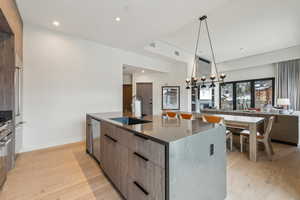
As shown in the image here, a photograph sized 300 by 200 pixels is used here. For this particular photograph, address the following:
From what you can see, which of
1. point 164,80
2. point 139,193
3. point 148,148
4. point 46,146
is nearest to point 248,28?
point 164,80

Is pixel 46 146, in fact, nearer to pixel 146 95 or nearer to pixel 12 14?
pixel 12 14

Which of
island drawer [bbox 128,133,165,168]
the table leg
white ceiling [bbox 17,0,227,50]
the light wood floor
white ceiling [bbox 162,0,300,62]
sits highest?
white ceiling [bbox 162,0,300,62]

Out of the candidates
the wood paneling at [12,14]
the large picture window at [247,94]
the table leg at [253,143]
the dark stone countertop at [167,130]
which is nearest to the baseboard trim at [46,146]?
the wood paneling at [12,14]

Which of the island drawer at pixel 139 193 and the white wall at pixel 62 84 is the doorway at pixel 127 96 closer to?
the white wall at pixel 62 84

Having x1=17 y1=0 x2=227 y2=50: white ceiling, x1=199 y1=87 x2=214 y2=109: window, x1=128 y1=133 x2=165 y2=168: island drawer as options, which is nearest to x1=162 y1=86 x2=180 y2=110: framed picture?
x1=199 y1=87 x2=214 y2=109: window

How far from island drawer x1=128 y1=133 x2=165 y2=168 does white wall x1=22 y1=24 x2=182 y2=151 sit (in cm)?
308

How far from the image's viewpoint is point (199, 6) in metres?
2.75

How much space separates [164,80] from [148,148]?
19.0 feet

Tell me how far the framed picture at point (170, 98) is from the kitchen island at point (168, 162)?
4880 mm

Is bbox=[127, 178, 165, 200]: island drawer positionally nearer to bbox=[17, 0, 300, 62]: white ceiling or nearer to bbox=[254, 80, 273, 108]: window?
bbox=[17, 0, 300, 62]: white ceiling

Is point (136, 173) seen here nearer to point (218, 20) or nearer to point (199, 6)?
point (199, 6)

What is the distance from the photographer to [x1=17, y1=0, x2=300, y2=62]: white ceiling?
2.70 m

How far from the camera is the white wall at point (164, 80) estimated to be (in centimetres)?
632

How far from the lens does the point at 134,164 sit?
1.41 meters
